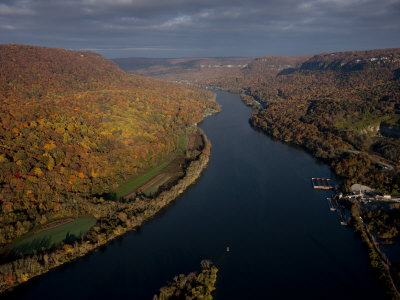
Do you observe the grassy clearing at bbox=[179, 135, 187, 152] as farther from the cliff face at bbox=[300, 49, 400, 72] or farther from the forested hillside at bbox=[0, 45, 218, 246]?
the cliff face at bbox=[300, 49, 400, 72]

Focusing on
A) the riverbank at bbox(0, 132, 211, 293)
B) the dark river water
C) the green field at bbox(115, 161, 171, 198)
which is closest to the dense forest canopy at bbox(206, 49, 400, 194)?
the dark river water

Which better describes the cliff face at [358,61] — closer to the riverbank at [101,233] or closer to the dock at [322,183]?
the dock at [322,183]

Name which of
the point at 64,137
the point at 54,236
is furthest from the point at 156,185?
the point at 64,137

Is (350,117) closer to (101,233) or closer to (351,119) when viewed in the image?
(351,119)

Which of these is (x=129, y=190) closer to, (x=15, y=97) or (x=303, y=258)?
(x=303, y=258)

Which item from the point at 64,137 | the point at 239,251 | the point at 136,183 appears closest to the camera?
the point at 239,251

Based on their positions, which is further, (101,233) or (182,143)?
(182,143)

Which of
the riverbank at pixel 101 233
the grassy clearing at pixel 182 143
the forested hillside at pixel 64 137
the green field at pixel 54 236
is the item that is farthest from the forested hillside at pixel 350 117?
the green field at pixel 54 236
